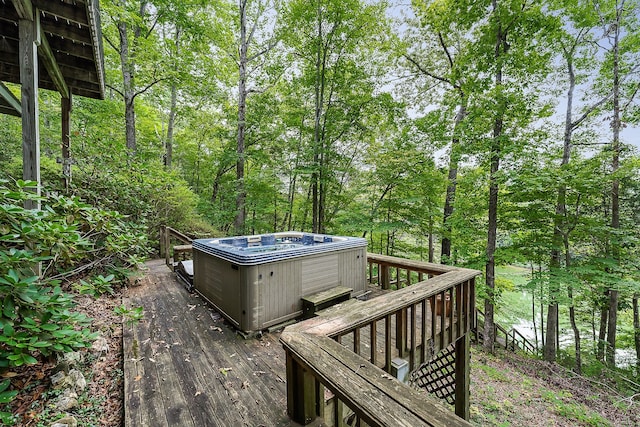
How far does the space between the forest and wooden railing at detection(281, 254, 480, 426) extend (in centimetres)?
271

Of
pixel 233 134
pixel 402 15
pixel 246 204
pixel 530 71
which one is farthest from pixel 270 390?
pixel 402 15

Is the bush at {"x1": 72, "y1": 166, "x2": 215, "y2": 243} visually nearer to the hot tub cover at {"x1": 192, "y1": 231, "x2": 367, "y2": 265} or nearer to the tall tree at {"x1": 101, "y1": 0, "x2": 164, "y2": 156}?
the hot tub cover at {"x1": 192, "y1": 231, "x2": 367, "y2": 265}

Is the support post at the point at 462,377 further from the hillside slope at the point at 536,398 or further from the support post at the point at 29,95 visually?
the support post at the point at 29,95

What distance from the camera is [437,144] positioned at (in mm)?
7062

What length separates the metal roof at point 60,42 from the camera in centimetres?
267

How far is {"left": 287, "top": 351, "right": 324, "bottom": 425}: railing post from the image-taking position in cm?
153

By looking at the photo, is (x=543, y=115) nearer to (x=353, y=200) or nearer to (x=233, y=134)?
(x=353, y=200)

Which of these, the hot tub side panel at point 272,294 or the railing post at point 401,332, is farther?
the hot tub side panel at point 272,294

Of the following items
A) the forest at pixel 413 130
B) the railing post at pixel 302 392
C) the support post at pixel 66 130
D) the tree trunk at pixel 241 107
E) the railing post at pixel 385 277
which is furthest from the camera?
the tree trunk at pixel 241 107

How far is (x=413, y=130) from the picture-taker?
7703 mm

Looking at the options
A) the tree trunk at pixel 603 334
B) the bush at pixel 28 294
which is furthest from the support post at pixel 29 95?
the tree trunk at pixel 603 334

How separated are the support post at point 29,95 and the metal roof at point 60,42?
0.43 ft

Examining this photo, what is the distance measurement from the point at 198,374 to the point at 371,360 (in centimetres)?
161

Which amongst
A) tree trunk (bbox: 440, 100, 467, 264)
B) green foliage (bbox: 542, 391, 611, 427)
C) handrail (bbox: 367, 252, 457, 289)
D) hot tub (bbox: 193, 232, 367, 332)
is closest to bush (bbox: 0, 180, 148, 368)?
hot tub (bbox: 193, 232, 367, 332)
